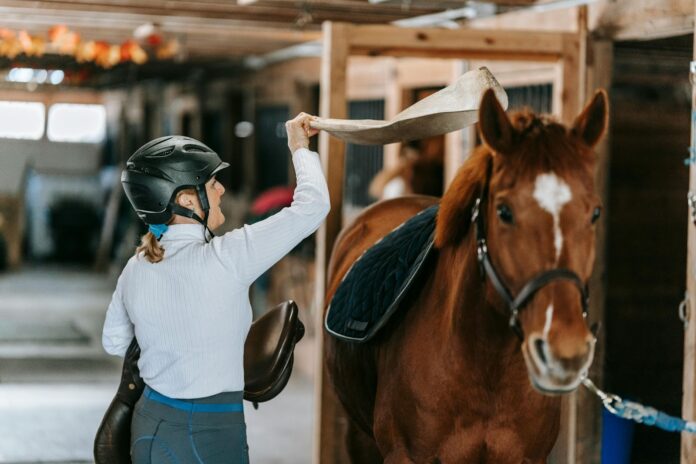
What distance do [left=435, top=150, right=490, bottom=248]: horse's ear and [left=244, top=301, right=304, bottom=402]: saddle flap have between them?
1.50ft

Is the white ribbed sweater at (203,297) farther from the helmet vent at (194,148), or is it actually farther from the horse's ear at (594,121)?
the horse's ear at (594,121)

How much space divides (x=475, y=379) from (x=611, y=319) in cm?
284

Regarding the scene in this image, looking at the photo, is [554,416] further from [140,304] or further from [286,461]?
[286,461]

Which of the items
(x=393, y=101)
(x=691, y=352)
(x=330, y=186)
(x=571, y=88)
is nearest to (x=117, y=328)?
(x=330, y=186)

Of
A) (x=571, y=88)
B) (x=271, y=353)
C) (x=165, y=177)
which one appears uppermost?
(x=571, y=88)

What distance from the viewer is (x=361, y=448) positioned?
4.04 meters

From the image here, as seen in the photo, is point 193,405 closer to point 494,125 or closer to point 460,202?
point 460,202

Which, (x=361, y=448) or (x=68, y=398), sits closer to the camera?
(x=361, y=448)

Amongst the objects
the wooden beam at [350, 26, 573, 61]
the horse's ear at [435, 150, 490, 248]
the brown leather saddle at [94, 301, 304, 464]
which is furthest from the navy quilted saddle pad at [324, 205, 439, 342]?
the wooden beam at [350, 26, 573, 61]

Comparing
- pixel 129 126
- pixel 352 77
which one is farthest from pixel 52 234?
pixel 352 77

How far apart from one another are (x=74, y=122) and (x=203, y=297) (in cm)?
1073

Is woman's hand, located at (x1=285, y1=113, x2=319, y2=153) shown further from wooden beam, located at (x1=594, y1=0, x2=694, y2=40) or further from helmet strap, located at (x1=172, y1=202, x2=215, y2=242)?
wooden beam, located at (x1=594, y1=0, x2=694, y2=40)

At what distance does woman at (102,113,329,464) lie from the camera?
7.91 feet

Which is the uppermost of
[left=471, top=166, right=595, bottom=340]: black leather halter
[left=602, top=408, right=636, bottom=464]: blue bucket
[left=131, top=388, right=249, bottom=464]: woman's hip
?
[left=471, top=166, right=595, bottom=340]: black leather halter
